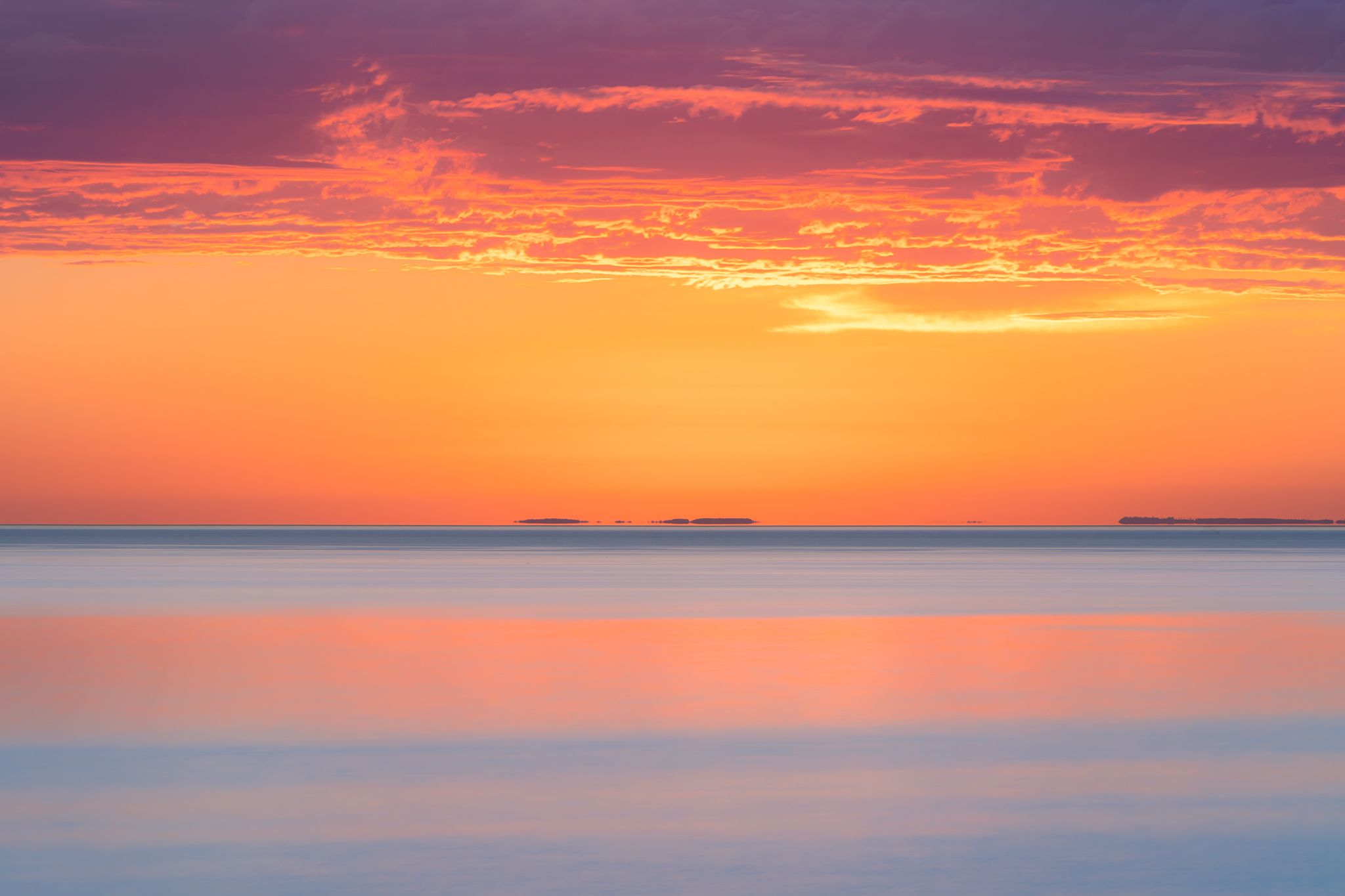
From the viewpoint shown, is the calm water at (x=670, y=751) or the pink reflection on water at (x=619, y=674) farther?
the pink reflection on water at (x=619, y=674)

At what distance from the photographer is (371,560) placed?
84.8 m

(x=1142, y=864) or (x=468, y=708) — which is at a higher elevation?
(x=468, y=708)

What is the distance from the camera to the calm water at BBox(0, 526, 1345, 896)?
39.7 feet

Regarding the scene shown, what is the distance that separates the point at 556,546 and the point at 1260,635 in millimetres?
97178

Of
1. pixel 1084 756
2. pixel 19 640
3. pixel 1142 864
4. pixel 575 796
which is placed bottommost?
pixel 1142 864

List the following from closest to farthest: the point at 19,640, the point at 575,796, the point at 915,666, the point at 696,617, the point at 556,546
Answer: the point at 575,796
the point at 915,666
the point at 19,640
the point at 696,617
the point at 556,546

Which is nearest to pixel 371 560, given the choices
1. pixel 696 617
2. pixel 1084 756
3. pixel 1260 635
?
pixel 696 617

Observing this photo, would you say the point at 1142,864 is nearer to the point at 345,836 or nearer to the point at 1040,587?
the point at 345,836

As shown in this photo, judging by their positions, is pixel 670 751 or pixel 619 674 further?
pixel 619 674

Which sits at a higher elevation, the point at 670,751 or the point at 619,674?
the point at 619,674

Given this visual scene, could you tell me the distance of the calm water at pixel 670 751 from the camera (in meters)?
12.1

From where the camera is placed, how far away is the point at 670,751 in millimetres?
17641

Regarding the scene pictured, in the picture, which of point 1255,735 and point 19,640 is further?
point 19,640

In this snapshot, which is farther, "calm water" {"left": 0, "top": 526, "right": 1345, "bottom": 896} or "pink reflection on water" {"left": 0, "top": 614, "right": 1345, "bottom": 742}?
"pink reflection on water" {"left": 0, "top": 614, "right": 1345, "bottom": 742}
